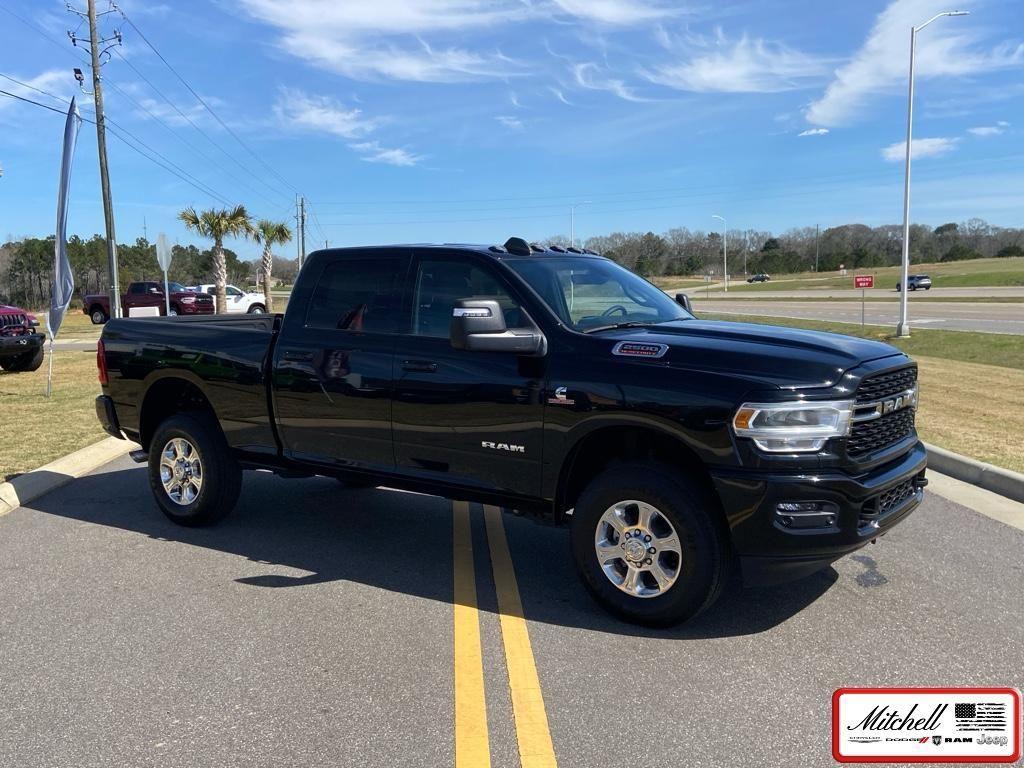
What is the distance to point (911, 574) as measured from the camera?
5059mm

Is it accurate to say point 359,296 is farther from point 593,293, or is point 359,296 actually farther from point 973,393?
point 973,393

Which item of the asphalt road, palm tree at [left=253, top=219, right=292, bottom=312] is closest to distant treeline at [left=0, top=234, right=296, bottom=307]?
palm tree at [left=253, top=219, right=292, bottom=312]

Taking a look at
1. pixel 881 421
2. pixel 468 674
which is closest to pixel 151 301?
pixel 468 674

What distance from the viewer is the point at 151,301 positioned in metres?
37.5

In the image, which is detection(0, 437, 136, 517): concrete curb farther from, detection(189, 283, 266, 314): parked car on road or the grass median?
detection(189, 283, 266, 314): parked car on road

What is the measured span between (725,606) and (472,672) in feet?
5.14

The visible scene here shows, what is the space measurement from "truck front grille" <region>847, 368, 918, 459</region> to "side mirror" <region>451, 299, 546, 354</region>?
1.69 m

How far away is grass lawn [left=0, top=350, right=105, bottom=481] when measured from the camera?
27.9 feet

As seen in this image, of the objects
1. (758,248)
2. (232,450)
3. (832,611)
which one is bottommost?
(832,611)

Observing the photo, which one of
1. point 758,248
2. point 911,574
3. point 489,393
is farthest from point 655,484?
point 758,248

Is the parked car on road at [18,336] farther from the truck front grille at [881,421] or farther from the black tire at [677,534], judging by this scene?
the truck front grille at [881,421]

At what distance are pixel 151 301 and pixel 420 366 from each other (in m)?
36.1

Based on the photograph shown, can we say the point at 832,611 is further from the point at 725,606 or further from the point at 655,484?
the point at 655,484

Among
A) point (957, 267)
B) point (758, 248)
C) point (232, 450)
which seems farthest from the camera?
point (758, 248)
